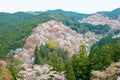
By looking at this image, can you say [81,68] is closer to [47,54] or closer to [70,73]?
[70,73]

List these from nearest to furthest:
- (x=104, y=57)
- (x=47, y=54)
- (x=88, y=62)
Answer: (x=104, y=57) → (x=88, y=62) → (x=47, y=54)

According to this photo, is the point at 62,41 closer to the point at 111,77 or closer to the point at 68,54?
the point at 68,54

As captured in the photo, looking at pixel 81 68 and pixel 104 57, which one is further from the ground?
pixel 104 57

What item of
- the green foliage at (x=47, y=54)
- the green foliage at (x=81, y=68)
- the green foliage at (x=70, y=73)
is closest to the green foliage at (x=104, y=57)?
the green foliage at (x=81, y=68)

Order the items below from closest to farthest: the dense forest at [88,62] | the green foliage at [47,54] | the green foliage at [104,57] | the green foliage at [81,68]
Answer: the green foliage at [104,57] → the dense forest at [88,62] → the green foliage at [81,68] → the green foliage at [47,54]

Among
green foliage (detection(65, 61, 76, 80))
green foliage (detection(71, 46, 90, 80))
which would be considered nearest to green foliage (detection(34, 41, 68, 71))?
green foliage (detection(71, 46, 90, 80))

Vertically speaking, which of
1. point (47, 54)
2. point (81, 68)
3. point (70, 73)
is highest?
point (81, 68)

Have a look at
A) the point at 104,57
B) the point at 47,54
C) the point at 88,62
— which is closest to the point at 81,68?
the point at 88,62

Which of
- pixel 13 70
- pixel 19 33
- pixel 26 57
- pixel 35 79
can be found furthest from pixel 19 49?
pixel 35 79

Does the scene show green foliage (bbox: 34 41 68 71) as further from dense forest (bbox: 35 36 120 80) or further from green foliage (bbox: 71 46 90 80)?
green foliage (bbox: 71 46 90 80)

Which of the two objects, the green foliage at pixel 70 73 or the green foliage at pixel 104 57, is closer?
the green foliage at pixel 104 57

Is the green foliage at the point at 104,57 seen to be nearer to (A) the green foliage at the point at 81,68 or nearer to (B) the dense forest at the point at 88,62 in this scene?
(B) the dense forest at the point at 88,62
